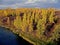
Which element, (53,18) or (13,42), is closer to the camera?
(13,42)

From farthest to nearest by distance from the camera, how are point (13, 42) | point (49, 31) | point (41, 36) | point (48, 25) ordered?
1. point (48, 25)
2. point (49, 31)
3. point (41, 36)
4. point (13, 42)

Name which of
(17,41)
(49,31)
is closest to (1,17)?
(49,31)

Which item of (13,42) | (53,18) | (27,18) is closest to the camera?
(13,42)

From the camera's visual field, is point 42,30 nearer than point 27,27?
Yes

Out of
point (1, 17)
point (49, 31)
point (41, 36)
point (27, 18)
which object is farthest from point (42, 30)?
point (1, 17)

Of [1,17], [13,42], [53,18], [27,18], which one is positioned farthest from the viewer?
[1,17]

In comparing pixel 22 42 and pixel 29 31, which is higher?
pixel 22 42

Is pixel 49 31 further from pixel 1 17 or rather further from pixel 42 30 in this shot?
pixel 1 17

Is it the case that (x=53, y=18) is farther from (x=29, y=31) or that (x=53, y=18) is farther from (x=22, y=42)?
(x=22, y=42)

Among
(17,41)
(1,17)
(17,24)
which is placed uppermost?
(17,41)
